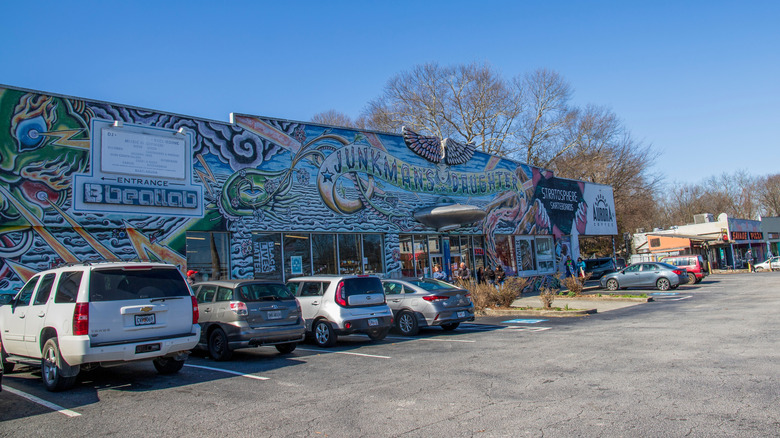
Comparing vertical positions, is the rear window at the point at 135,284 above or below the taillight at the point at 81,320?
above

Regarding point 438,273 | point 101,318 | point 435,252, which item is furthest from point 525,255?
point 101,318

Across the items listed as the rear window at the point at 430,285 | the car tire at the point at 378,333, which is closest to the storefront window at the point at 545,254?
the rear window at the point at 430,285

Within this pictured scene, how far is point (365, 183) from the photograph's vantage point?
21.9m

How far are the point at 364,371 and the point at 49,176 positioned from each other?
427 inches

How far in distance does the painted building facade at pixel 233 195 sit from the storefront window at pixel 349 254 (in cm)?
5

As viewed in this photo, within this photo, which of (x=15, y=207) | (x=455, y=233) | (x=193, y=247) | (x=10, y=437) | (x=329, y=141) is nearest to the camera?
(x=10, y=437)

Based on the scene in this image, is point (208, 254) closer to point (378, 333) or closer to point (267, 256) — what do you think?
point (267, 256)

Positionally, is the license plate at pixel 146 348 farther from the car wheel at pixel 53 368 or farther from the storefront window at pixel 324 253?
the storefront window at pixel 324 253

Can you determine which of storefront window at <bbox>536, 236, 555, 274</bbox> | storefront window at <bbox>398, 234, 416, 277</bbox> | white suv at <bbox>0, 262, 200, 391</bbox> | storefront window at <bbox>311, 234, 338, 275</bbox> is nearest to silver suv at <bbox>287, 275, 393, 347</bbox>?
white suv at <bbox>0, 262, 200, 391</bbox>

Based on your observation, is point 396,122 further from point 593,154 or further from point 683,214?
point 683,214

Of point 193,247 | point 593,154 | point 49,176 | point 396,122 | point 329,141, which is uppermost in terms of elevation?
point 396,122

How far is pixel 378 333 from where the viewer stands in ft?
42.3

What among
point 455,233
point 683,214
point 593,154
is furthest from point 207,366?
point 683,214

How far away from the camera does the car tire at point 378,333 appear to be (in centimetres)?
1266
